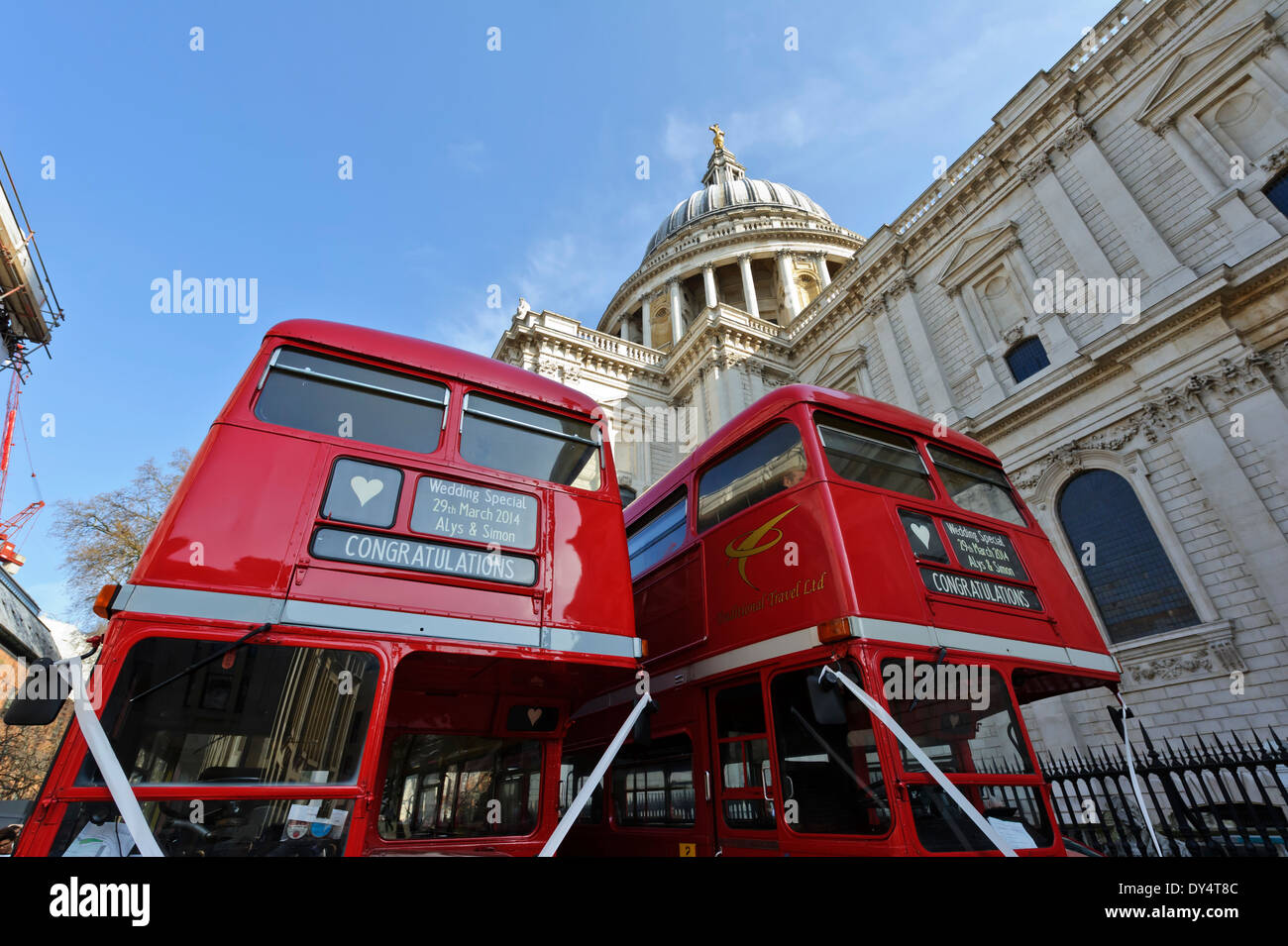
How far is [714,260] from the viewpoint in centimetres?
3338

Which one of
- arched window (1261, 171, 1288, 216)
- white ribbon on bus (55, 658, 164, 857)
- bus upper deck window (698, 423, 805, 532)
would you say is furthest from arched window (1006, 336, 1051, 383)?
white ribbon on bus (55, 658, 164, 857)

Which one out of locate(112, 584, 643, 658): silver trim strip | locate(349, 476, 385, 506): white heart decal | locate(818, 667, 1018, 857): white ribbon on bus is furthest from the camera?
locate(349, 476, 385, 506): white heart decal

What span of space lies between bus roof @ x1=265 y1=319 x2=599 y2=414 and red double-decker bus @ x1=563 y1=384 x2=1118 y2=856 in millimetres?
1697

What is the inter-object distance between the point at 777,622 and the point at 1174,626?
11.3m

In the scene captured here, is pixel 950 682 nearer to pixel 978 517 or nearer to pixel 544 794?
pixel 978 517

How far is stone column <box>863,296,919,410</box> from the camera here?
17.7 m

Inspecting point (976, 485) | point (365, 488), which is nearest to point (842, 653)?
point (976, 485)

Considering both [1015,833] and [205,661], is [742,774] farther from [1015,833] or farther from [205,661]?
[205,661]

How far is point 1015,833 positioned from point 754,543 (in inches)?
92.5

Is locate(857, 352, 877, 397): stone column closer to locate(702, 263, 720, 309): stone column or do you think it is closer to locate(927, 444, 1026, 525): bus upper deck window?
locate(702, 263, 720, 309): stone column

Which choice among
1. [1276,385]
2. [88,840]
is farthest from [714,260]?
[88,840]

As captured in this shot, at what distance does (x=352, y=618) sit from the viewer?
10.5 feet
